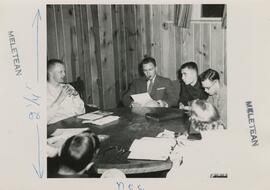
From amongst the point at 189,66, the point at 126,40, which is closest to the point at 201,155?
the point at 189,66

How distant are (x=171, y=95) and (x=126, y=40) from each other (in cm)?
15

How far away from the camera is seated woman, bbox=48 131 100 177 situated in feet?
3.20

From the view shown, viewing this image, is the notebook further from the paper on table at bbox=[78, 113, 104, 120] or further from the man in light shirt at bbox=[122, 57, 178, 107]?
the paper on table at bbox=[78, 113, 104, 120]

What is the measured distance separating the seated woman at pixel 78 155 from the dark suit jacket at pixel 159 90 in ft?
0.42

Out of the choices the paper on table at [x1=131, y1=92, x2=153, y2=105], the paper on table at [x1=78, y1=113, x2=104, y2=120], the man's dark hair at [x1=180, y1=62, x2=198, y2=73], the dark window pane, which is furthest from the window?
the paper on table at [x1=78, y1=113, x2=104, y2=120]

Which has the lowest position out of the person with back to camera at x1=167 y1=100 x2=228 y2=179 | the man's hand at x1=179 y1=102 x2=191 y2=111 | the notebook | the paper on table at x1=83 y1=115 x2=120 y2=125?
the person with back to camera at x1=167 y1=100 x2=228 y2=179

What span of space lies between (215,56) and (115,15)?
227 millimetres

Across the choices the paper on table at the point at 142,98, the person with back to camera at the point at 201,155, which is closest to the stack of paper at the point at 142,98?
the paper on table at the point at 142,98

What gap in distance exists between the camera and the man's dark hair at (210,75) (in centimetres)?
99

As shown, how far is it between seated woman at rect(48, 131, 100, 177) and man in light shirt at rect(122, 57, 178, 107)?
0.40 feet

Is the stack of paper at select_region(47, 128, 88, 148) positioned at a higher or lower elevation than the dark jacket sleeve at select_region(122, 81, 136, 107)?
lower
